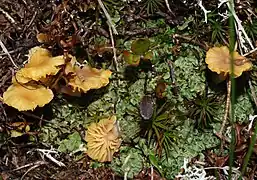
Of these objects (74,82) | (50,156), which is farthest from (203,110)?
(50,156)

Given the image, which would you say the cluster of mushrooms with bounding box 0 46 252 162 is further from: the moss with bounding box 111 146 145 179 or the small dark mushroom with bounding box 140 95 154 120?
the small dark mushroom with bounding box 140 95 154 120

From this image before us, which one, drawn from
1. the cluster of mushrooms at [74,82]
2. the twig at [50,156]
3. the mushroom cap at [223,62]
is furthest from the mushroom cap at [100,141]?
the mushroom cap at [223,62]

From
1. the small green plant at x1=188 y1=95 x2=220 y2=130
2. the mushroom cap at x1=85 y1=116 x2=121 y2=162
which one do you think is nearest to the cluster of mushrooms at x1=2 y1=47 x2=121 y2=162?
the mushroom cap at x1=85 y1=116 x2=121 y2=162

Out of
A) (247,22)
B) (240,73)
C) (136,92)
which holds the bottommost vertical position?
(136,92)

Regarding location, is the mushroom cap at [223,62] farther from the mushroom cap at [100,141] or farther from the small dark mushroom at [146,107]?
the mushroom cap at [100,141]

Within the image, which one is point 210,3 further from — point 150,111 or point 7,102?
point 7,102

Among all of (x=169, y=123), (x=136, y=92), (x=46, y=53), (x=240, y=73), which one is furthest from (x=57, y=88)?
(x=240, y=73)
